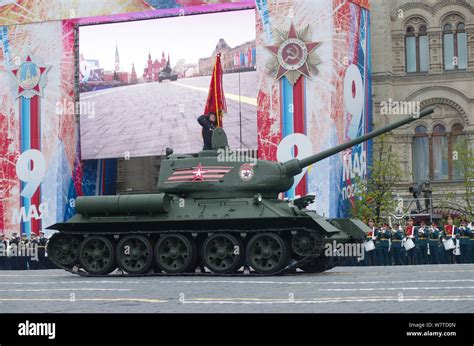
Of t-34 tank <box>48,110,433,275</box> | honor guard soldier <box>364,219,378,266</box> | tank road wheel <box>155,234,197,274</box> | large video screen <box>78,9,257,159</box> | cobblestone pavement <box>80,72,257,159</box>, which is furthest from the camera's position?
large video screen <box>78,9,257,159</box>

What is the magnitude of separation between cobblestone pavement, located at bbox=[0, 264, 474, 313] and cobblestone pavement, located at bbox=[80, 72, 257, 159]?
25753 mm

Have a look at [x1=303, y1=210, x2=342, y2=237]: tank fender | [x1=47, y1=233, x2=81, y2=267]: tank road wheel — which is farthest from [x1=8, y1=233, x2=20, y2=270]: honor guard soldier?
[x1=303, y1=210, x2=342, y2=237]: tank fender

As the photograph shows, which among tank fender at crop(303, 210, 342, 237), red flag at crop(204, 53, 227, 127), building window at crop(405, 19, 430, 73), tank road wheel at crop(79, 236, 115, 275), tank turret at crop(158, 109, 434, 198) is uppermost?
building window at crop(405, 19, 430, 73)

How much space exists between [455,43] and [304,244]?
1274 inches

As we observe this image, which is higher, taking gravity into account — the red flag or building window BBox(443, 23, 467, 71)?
building window BBox(443, 23, 467, 71)

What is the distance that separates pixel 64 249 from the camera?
27.6 meters

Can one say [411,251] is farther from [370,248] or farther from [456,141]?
[456,141]

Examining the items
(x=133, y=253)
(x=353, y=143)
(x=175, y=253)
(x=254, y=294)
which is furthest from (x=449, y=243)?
(x=254, y=294)

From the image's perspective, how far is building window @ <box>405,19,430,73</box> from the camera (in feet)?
182

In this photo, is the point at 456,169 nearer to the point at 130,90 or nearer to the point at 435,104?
the point at 435,104

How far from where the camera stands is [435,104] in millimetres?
54938

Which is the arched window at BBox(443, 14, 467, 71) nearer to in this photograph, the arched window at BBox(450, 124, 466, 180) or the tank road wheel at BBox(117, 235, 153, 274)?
the arched window at BBox(450, 124, 466, 180)

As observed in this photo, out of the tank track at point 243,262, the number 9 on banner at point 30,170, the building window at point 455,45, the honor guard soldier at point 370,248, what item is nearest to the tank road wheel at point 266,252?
the tank track at point 243,262
